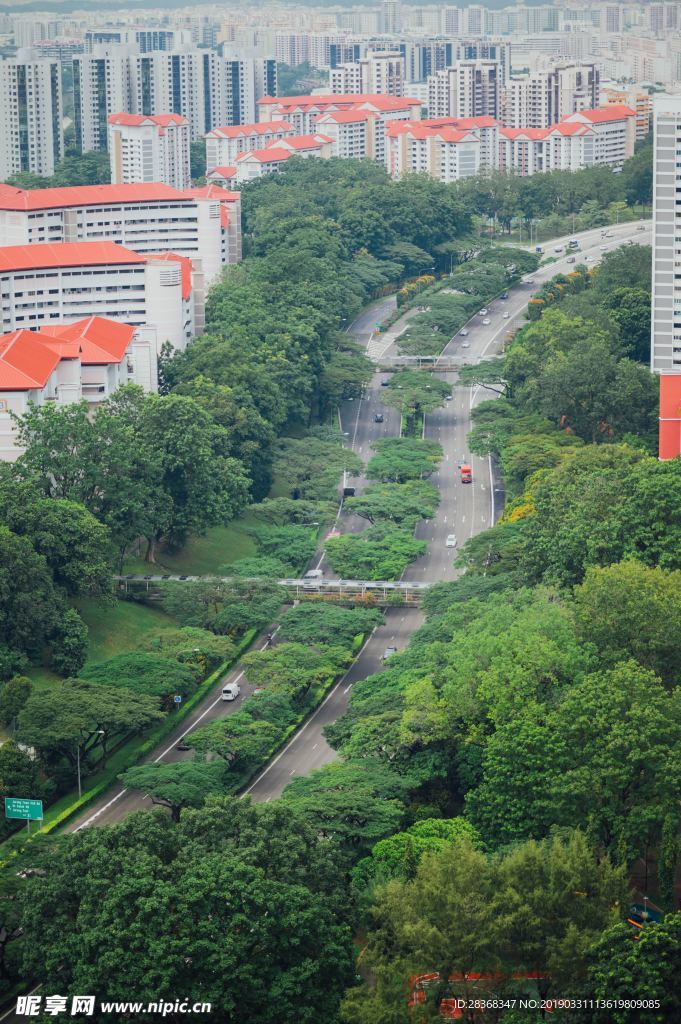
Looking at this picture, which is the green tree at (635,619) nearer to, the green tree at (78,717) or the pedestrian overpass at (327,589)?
the green tree at (78,717)

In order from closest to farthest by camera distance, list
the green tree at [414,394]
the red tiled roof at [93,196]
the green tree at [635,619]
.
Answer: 1. the green tree at [635,619]
2. the green tree at [414,394]
3. the red tiled roof at [93,196]

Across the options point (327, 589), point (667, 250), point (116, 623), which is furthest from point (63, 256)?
point (116, 623)

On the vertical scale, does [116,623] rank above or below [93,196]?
below

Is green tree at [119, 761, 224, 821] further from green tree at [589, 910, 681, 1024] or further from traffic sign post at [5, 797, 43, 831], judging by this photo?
→ green tree at [589, 910, 681, 1024]

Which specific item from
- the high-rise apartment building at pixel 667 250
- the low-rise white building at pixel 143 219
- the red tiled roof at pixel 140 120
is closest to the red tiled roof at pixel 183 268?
Result: the low-rise white building at pixel 143 219

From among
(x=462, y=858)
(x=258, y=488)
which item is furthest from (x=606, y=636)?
(x=258, y=488)

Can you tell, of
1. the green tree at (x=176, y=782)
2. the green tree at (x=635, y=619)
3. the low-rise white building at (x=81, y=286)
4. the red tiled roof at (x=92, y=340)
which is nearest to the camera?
the green tree at (x=176, y=782)

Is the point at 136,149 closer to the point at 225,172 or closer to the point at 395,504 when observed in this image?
the point at 225,172

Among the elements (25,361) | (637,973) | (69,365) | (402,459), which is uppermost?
(25,361)
